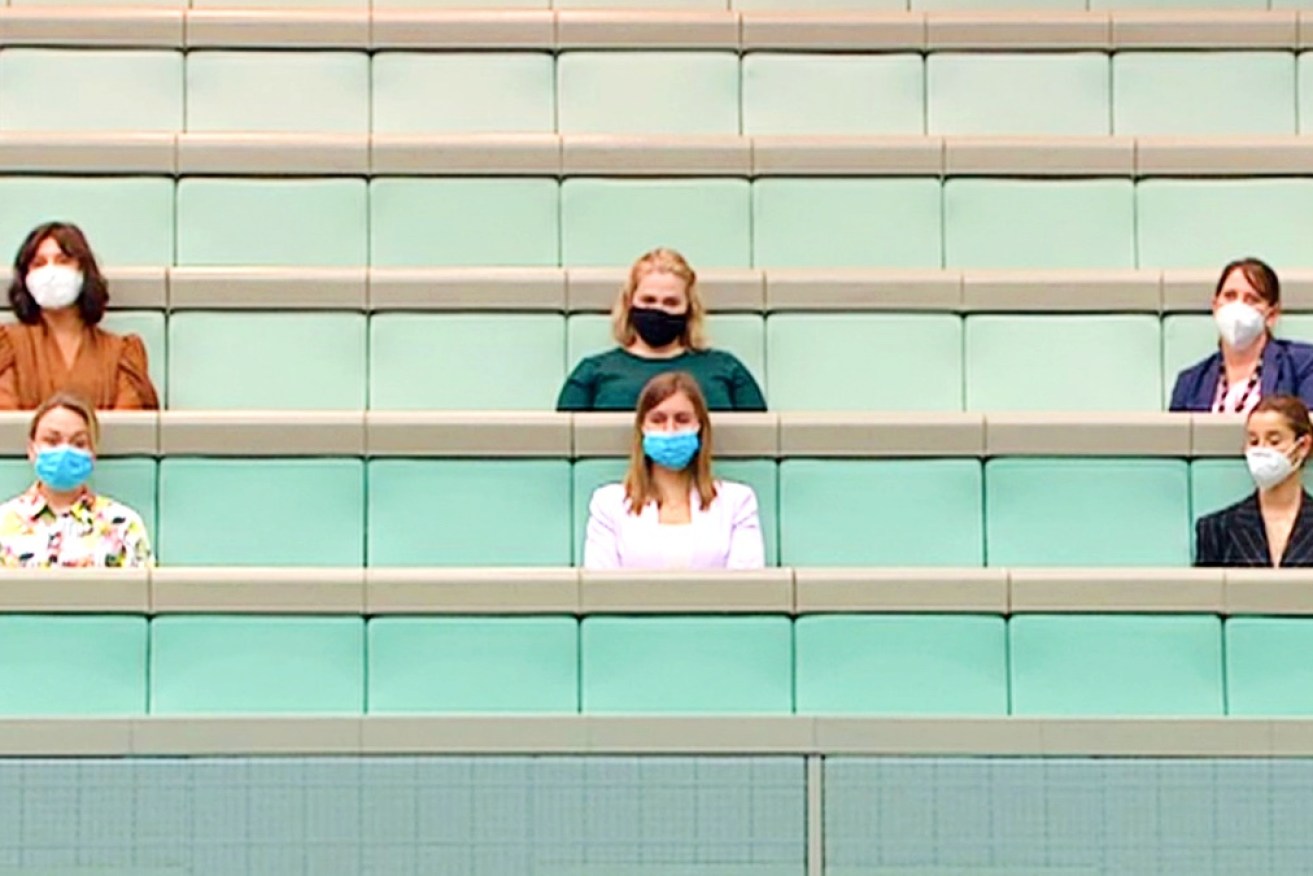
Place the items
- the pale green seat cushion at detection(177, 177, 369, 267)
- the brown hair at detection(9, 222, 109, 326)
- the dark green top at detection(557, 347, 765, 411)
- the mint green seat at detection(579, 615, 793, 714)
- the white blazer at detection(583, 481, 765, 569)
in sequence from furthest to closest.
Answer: the pale green seat cushion at detection(177, 177, 369, 267) → the brown hair at detection(9, 222, 109, 326) → the dark green top at detection(557, 347, 765, 411) → the white blazer at detection(583, 481, 765, 569) → the mint green seat at detection(579, 615, 793, 714)

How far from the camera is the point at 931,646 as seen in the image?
16.9ft

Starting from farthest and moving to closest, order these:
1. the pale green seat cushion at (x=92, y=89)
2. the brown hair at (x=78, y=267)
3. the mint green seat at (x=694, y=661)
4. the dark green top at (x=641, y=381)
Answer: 1. the pale green seat cushion at (x=92, y=89)
2. the brown hair at (x=78, y=267)
3. the dark green top at (x=641, y=381)
4. the mint green seat at (x=694, y=661)

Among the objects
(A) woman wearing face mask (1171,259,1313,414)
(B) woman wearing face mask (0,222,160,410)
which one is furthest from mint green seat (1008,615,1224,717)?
(B) woman wearing face mask (0,222,160,410)

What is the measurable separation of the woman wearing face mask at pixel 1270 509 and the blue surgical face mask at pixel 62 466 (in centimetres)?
Result: 199

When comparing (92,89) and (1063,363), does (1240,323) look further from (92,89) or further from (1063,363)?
(92,89)

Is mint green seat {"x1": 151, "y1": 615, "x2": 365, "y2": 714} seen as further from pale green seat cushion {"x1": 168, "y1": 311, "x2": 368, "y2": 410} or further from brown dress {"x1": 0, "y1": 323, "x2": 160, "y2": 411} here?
pale green seat cushion {"x1": 168, "y1": 311, "x2": 368, "y2": 410}

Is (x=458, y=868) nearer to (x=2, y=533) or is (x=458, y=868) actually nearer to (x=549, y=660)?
(x=549, y=660)

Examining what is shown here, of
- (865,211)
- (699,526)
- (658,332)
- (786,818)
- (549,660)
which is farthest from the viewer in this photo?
(865,211)

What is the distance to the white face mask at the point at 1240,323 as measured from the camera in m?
5.88

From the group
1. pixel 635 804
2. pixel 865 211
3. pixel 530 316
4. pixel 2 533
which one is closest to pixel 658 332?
pixel 530 316

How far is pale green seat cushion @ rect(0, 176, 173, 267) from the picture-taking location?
652 cm

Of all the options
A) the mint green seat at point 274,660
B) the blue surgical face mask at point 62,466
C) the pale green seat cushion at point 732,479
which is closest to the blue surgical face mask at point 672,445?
the pale green seat cushion at point 732,479

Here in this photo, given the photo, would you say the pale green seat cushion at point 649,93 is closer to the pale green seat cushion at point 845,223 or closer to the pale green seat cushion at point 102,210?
the pale green seat cushion at point 845,223

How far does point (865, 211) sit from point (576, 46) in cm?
86
